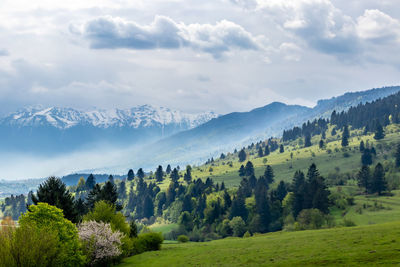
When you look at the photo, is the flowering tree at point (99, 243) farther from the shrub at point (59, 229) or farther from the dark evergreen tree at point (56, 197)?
the dark evergreen tree at point (56, 197)

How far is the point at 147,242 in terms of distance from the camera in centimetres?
9881

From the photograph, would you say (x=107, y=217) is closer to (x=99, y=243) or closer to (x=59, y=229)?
(x=99, y=243)

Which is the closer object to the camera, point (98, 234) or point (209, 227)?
point (98, 234)

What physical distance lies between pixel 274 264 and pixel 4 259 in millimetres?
32939

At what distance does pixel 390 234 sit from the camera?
55.2 m

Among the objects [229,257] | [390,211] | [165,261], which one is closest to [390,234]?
[229,257]

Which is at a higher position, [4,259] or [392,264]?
[4,259]

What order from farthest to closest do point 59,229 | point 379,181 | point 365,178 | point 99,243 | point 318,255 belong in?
point 365,178 → point 379,181 → point 99,243 → point 59,229 → point 318,255

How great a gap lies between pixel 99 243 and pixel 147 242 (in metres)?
27.5

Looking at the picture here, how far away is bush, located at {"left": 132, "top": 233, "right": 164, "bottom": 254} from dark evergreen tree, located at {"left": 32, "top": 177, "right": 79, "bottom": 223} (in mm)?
16988

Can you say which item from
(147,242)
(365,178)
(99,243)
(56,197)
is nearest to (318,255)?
(99,243)

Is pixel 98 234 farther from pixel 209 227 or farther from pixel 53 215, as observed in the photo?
pixel 209 227

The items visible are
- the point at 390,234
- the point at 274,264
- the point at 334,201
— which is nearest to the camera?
the point at 274,264

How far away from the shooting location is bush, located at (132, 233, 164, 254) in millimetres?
96688
